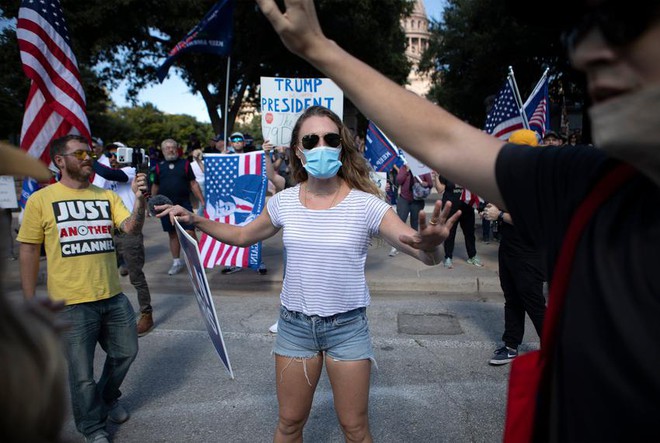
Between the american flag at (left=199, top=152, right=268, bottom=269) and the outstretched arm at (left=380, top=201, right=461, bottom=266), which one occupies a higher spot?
the outstretched arm at (left=380, top=201, right=461, bottom=266)

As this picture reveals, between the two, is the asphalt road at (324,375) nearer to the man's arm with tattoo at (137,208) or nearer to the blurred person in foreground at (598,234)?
the man's arm with tattoo at (137,208)

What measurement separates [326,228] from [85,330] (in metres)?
1.89

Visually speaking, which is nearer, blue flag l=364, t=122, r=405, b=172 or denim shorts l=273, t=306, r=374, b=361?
denim shorts l=273, t=306, r=374, b=361

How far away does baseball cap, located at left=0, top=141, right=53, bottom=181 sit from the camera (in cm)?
87

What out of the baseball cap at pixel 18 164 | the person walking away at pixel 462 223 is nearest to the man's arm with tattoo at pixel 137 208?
the baseball cap at pixel 18 164

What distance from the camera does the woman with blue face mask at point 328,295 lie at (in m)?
2.48

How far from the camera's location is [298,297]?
2.59m

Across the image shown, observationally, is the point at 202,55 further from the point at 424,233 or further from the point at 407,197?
the point at 424,233

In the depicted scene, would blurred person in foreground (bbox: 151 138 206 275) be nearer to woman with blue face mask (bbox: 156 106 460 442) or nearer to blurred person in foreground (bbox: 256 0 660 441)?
woman with blue face mask (bbox: 156 106 460 442)

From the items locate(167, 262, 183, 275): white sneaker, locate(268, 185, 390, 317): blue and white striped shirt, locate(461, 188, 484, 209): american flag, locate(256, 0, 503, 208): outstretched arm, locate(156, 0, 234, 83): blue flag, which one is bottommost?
locate(167, 262, 183, 275): white sneaker

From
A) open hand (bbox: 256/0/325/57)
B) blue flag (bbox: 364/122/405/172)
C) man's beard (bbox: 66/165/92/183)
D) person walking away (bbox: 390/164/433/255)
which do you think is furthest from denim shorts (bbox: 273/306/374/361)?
blue flag (bbox: 364/122/405/172)

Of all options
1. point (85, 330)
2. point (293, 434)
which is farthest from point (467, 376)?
point (85, 330)

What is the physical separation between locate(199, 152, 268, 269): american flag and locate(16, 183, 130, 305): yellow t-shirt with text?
12.1ft

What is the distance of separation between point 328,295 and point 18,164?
5.85 ft
